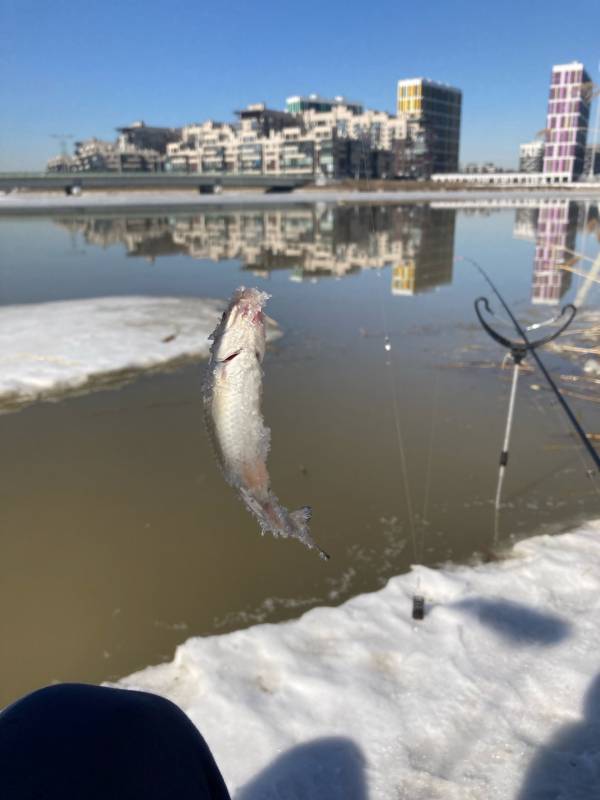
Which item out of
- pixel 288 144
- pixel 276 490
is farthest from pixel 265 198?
pixel 276 490

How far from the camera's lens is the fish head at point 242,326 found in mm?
1361

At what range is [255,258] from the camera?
2569 cm

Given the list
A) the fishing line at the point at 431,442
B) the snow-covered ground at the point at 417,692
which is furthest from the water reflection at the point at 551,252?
the snow-covered ground at the point at 417,692

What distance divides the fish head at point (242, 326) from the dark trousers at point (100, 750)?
1.13 m

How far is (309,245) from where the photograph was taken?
3105 centimetres

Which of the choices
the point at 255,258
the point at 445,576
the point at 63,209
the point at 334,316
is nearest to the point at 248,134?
the point at 63,209

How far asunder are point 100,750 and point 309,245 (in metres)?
31.2

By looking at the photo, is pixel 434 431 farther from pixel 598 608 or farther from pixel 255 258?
pixel 255 258

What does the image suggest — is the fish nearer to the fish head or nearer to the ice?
the fish head

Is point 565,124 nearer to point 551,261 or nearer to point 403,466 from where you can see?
point 551,261

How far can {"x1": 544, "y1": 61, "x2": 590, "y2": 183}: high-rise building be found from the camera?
14362cm

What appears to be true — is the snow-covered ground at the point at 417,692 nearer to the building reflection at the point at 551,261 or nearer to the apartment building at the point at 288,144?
the building reflection at the point at 551,261

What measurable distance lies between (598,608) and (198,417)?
19.6 feet

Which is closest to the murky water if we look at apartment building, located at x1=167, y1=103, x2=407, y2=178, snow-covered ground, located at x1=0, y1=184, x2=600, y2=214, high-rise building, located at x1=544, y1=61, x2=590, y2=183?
snow-covered ground, located at x1=0, y1=184, x2=600, y2=214
